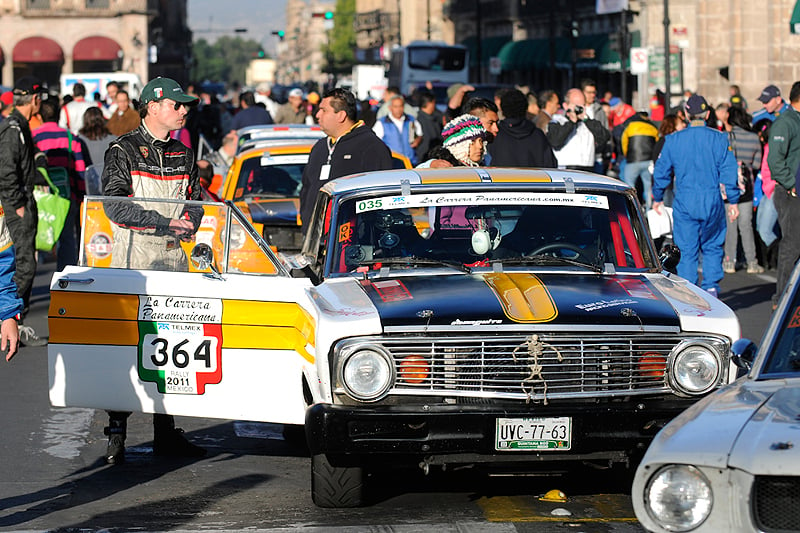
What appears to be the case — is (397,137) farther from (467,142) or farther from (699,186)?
(467,142)

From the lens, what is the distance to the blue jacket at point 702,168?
13227 mm

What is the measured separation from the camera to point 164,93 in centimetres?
896

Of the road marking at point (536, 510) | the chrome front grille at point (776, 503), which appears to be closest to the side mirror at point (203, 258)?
the road marking at point (536, 510)

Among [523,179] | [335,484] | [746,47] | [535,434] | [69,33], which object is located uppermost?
[69,33]

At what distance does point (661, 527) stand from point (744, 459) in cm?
35

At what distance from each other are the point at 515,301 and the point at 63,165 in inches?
350

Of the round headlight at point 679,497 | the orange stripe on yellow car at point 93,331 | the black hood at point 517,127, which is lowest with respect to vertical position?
the round headlight at point 679,497

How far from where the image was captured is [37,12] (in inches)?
3829

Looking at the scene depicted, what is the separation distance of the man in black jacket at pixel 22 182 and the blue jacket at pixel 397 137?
21.7 ft

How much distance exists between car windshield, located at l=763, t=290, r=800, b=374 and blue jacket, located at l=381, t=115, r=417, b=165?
13.7m

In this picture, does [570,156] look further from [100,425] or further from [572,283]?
[572,283]

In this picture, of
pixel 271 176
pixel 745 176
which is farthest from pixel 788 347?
pixel 745 176

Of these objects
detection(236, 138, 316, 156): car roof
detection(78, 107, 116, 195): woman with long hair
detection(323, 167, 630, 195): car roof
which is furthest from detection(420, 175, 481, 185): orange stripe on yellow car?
detection(78, 107, 116, 195): woman with long hair

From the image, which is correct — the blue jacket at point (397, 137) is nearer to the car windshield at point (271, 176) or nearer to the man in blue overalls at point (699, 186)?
the car windshield at point (271, 176)
